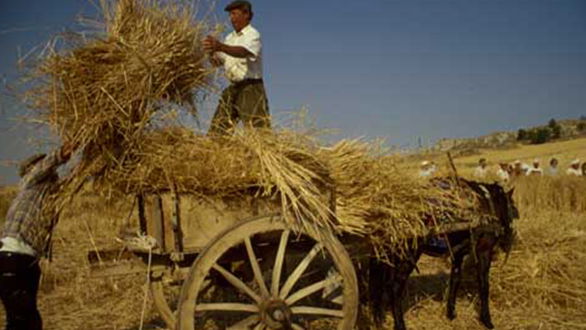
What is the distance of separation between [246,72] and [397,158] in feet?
5.04

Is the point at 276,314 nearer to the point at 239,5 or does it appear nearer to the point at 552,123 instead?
the point at 239,5

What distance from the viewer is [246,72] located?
14.0 feet

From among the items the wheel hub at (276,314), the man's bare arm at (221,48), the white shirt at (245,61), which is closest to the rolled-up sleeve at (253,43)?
the white shirt at (245,61)

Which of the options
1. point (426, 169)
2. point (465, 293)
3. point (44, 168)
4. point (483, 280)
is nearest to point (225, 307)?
point (44, 168)

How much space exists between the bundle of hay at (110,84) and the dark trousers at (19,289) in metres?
0.84

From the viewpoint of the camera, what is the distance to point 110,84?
10.2 ft

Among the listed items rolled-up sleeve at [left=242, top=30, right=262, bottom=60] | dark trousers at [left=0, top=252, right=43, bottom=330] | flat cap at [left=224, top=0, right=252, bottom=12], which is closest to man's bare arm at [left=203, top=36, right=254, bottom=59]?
rolled-up sleeve at [left=242, top=30, right=262, bottom=60]

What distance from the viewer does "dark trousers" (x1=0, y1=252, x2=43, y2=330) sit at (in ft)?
10.4

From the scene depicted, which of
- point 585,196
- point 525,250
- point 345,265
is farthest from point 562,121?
point 345,265

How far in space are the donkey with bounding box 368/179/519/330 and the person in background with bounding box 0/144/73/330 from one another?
2.90m

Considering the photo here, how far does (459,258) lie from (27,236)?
13.2 ft

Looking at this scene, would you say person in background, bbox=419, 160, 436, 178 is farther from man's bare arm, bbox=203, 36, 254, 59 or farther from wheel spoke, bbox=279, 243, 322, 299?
man's bare arm, bbox=203, 36, 254, 59

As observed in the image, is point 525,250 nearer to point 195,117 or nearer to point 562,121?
point 195,117

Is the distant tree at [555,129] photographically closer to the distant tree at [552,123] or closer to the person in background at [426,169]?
the distant tree at [552,123]
